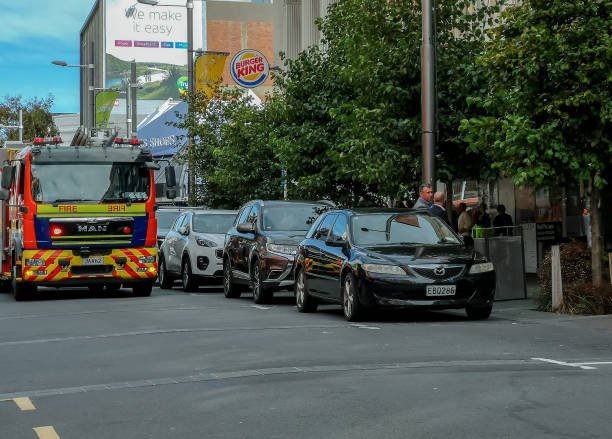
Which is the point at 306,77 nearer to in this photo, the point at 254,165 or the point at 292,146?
the point at 292,146

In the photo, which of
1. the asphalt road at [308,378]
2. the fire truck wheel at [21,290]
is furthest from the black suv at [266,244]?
the fire truck wheel at [21,290]

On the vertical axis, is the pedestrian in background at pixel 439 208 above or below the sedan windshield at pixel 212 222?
above

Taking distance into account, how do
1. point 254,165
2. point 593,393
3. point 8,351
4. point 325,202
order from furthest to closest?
point 254,165, point 325,202, point 8,351, point 593,393

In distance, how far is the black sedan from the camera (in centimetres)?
1448

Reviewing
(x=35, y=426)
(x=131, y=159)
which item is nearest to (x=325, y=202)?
(x=131, y=159)

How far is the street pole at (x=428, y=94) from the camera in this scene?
714 inches

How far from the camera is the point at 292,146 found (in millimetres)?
24172

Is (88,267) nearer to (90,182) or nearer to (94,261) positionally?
(94,261)

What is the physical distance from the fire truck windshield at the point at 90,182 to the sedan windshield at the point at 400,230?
7.45m

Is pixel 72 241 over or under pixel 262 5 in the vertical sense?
under

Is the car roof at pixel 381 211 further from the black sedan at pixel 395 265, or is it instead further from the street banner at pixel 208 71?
the street banner at pixel 208 71

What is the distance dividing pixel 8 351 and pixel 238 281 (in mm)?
9533

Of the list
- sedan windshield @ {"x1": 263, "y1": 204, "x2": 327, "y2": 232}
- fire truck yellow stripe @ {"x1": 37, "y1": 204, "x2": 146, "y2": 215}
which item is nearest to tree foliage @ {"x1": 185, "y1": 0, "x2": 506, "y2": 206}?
sedan windshield @ {"x1": 263, "y1": 204, "x2": 327, "y2": 232}

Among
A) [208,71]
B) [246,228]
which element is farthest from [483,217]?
[208,71]
